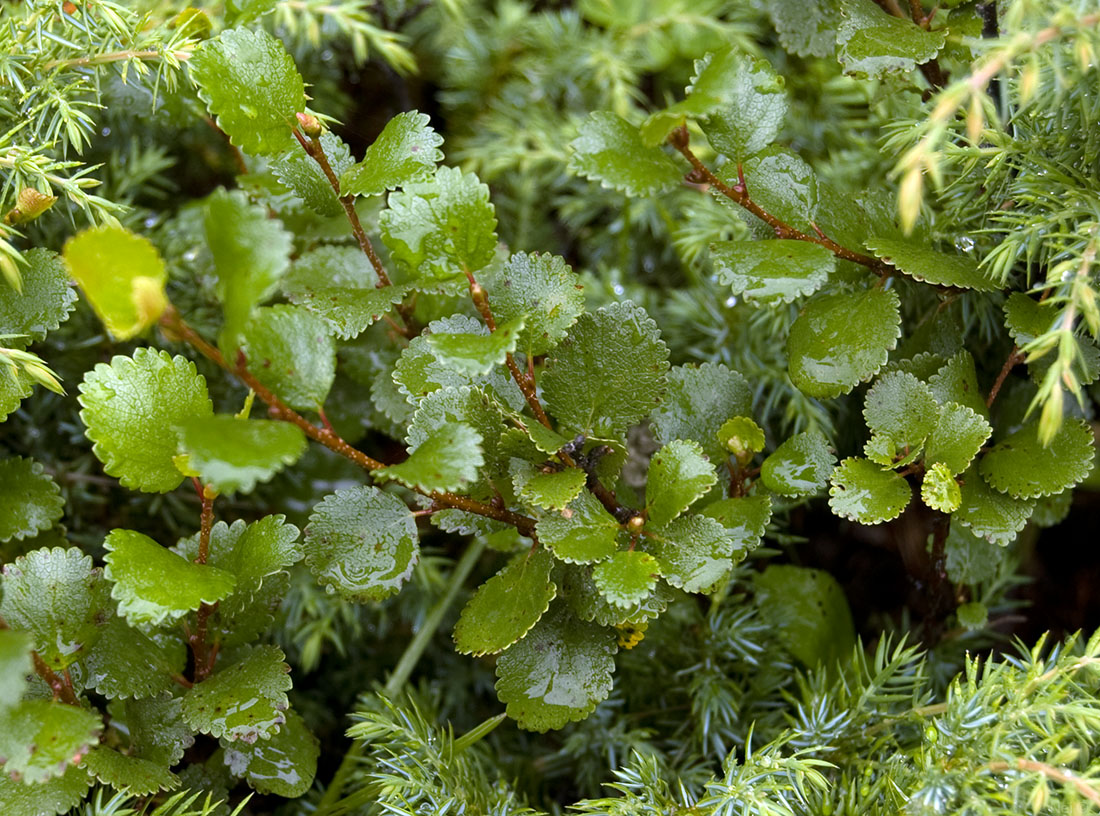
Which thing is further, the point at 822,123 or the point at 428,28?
the point at 428,28

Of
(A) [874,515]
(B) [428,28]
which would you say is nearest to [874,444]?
(A) [874,515]

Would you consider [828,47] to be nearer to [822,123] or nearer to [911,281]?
[911,281]

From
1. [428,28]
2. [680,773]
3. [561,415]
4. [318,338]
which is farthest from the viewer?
[428,28]

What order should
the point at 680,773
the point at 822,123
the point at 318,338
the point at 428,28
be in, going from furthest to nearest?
the point at 428,28 < the point at 822,123 < the point at 680,773 < the point at 318,338

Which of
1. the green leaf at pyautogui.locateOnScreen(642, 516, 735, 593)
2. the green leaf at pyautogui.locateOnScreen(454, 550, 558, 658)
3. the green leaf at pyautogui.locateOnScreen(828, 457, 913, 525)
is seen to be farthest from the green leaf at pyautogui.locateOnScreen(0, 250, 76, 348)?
the green leaf at pyautogui.locateOnScreen(828, 457, 913, 525)

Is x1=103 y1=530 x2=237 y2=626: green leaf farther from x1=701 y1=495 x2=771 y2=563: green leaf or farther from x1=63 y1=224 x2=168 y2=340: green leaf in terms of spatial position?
x1=701 y1=495 x2=771 y2=563: green leaf

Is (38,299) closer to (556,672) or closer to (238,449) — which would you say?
(238,449)

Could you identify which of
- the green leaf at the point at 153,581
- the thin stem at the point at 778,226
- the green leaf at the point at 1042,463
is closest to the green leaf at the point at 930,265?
the thin stem at the point at 778,226
